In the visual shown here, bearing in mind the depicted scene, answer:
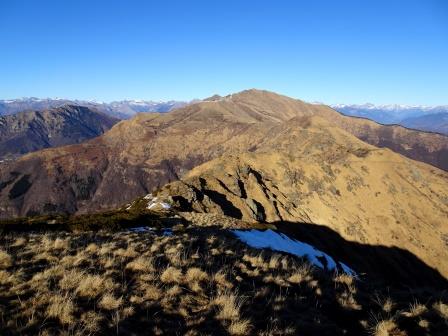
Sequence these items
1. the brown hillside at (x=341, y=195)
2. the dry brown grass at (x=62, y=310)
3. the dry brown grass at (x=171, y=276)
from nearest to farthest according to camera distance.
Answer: the dry brown grass at (x=62, y=310)
the dry brown grass at (x=171, y=276)
the brown hillside at (x=341, y=195)

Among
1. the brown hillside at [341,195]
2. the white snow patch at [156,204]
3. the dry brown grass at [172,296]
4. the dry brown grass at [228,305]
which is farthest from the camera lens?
the brown hillside at [341,195]

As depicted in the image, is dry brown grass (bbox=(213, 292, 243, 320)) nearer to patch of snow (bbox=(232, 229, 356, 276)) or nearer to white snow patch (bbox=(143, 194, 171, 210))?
patch of snow (bbox=(232, 229, 356, 276))

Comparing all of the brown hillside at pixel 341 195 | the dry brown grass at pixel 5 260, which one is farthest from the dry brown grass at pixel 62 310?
the brown hillside at pixel 341 195

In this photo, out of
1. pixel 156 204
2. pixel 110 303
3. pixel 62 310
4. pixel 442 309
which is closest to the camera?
pixel 62 310

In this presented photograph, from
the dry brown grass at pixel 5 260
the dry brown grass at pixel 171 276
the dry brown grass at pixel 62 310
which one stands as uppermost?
the dry brown grass at pixel 62 310

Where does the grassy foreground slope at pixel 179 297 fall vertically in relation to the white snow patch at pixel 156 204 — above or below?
above

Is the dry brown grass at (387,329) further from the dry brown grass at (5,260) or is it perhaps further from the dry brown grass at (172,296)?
the dry brown grass at (5,260)

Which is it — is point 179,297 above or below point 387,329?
above

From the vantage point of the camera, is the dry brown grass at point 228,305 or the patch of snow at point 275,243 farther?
the patch of snow at point 275,243

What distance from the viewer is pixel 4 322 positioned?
30.0 feet

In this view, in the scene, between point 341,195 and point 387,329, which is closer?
point 387,329

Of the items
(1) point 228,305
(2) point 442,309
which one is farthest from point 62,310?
(2) point 442,309

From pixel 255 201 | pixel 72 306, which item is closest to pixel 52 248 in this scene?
pixel 72 306

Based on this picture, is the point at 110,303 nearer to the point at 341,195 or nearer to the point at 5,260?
the point at 5,260
